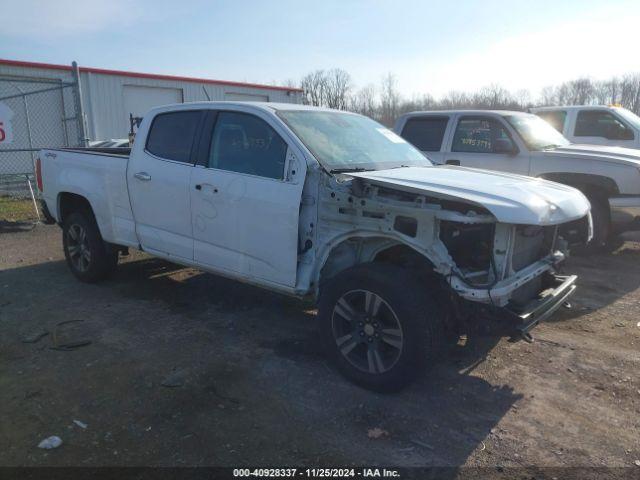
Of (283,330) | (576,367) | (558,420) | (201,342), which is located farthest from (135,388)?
(576,367)

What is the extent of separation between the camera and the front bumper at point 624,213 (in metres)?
6.84

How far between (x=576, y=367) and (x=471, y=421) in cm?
124

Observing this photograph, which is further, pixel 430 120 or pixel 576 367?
pixel 430 120

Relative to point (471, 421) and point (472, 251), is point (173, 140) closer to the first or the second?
point (472, 251)

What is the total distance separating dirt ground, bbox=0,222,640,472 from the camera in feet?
9.84

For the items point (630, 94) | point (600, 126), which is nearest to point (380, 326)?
point (600, 126)

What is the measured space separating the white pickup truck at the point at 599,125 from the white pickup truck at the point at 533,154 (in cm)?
176

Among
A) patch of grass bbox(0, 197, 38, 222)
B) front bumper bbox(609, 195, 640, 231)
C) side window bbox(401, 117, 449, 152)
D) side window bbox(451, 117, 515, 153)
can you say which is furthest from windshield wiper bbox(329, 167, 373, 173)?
patch of grass bbox(0, 197, 38, 222)

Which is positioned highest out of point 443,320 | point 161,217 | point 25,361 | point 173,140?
point 173,140

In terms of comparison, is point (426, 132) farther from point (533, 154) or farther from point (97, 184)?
point (97, 184)

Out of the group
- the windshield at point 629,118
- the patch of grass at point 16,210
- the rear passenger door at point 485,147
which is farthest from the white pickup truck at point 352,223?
the windshield at point 629,118

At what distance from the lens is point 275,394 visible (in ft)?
11.9

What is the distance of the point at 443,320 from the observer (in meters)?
3.57

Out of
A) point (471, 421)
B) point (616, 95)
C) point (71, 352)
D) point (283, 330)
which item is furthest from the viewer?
point (616, 95)
